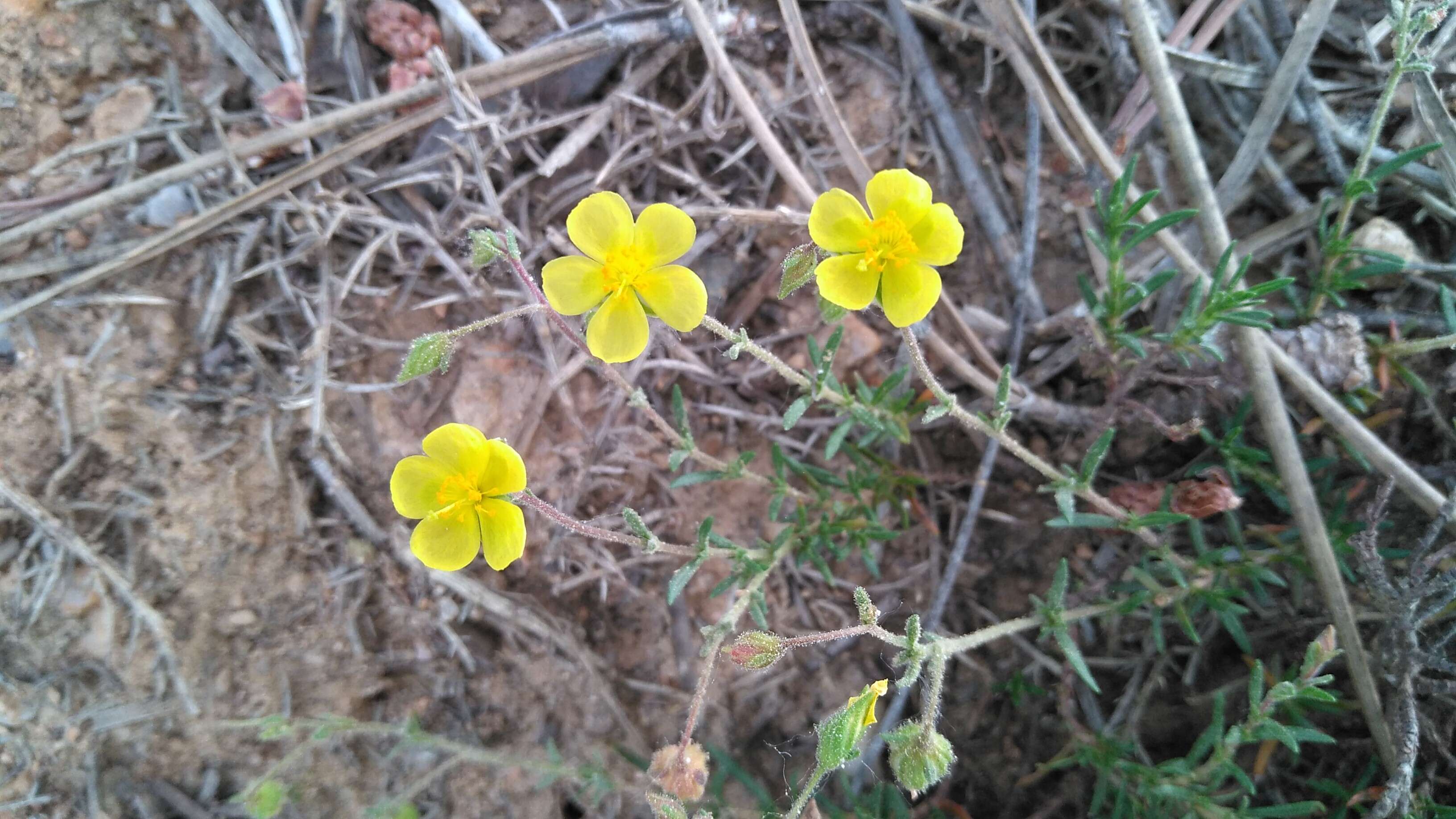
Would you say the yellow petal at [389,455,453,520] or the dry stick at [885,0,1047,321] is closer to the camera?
the yellow petal at [389,455,453,520]

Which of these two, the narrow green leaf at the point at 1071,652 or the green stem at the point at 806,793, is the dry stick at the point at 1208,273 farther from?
the green stem at the point at 806,793

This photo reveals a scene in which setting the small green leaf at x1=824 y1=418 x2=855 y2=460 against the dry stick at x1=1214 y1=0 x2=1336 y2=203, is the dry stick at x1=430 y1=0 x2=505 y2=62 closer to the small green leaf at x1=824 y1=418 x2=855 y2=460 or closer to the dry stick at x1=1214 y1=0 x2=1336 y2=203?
the small green leaf at x1=824 y1=418 x2=855 y2=460

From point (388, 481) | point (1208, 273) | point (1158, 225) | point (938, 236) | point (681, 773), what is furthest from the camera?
point (388, 481)

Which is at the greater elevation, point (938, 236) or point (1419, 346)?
point (938, 236)

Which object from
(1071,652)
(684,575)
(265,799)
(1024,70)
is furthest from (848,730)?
(1024,70)

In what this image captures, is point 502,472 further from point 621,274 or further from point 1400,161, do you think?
point 1400,161

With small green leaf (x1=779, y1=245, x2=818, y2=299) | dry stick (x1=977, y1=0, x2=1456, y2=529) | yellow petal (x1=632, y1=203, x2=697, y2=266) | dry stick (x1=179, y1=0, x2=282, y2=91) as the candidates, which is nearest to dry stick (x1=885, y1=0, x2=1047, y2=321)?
dry stick (x1=977, y1=0, x2=1456, y2=529)
